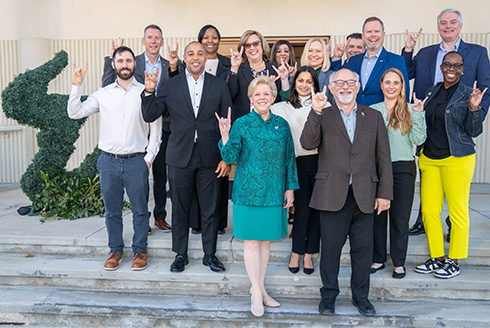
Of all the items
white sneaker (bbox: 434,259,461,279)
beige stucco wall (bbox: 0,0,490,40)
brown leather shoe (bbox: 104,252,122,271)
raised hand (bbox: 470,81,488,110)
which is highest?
beige stucco wall (bbox: 0,0,490,40)

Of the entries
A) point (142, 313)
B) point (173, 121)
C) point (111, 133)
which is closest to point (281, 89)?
point (173, 121)

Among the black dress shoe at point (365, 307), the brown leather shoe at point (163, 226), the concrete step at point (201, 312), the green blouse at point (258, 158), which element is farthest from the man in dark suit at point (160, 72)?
the black dress shoe at point (365, 307)

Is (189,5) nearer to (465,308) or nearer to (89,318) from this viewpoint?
(89,318)

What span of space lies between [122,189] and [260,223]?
1419 mm

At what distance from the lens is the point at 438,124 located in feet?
12.6

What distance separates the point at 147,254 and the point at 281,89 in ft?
6.89

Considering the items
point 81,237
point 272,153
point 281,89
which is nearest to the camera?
point 272,153

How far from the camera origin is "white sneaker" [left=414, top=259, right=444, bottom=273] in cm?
397

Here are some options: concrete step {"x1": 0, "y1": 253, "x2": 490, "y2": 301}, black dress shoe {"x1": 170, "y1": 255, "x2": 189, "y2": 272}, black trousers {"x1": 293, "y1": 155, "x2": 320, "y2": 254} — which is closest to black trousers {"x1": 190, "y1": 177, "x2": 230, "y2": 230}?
concrete step {"x1": 0, "y1": 253, "x2": 490, "y2": 301}

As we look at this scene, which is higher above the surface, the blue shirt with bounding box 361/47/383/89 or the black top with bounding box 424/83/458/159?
the blue shirt with bounding box 361/47/383/89

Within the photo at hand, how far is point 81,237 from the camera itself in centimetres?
460

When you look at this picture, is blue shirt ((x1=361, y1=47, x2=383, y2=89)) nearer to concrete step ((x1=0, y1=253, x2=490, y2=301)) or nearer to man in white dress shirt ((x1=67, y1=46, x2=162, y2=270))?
concrete step ((x1=0, y1=253, x2=490, y2=301))

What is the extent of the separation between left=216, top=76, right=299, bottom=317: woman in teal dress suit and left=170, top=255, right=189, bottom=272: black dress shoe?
0.86 metres

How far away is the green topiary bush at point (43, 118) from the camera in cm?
544
